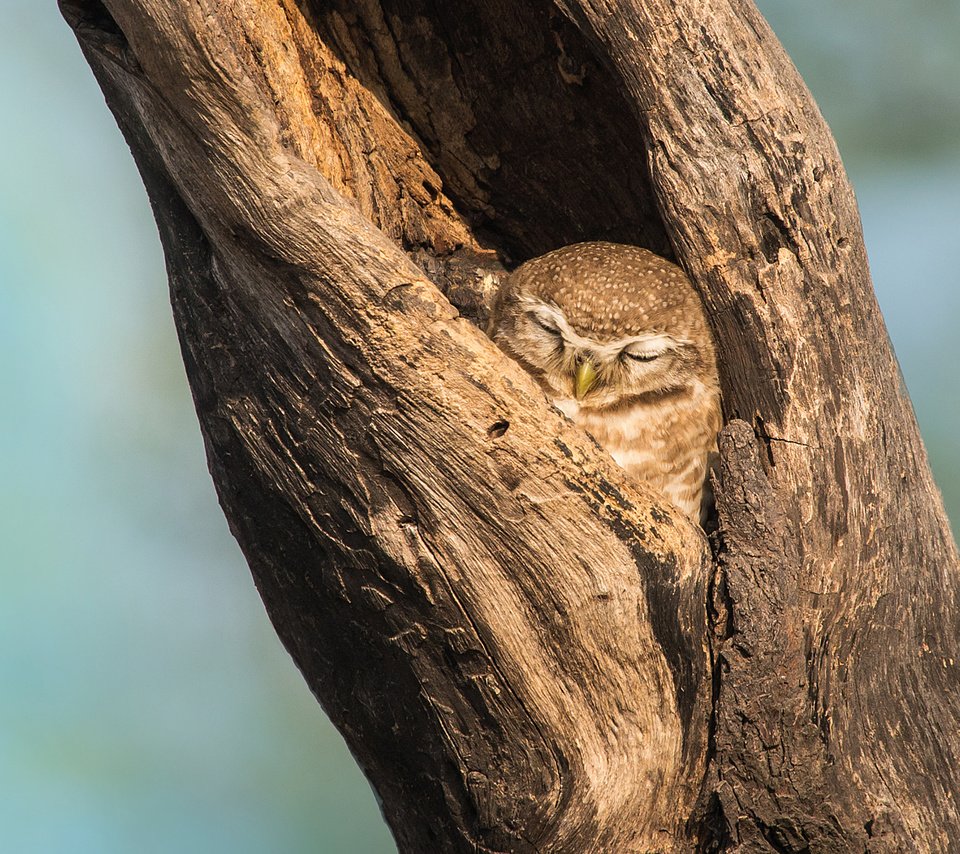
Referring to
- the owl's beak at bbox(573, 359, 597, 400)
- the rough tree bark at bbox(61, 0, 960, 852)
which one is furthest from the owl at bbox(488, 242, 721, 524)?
the rough tree bark at bbox(61, 0, 960, 852)

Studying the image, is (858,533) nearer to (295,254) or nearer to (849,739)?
(849,739)

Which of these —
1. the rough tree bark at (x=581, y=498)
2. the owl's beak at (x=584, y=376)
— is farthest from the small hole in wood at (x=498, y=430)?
the owl's beak at (x=584, y=376)

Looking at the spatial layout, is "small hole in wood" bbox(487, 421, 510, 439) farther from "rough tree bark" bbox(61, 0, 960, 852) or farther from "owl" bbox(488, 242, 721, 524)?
"owl" bbox(488, 242, 721, 524)

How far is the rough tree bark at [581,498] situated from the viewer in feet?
6.08

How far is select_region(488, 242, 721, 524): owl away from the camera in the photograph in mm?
2227

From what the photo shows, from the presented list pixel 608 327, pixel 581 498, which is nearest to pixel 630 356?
pixel 608 327

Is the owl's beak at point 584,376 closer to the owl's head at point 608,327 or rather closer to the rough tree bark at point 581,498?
the owl's head at point 608,327

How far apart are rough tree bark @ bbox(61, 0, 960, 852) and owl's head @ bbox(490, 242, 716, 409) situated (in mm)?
138

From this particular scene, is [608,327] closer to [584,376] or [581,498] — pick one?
[584,376]

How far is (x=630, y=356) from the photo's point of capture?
2.31 metres

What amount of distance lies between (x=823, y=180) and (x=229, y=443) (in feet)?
3.74

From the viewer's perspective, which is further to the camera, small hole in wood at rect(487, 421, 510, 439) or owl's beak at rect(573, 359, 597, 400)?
owl's beak at rect(573, 359, 597, 400)

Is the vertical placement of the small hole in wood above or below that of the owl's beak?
below

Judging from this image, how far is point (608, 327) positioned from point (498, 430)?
0.55 meters
